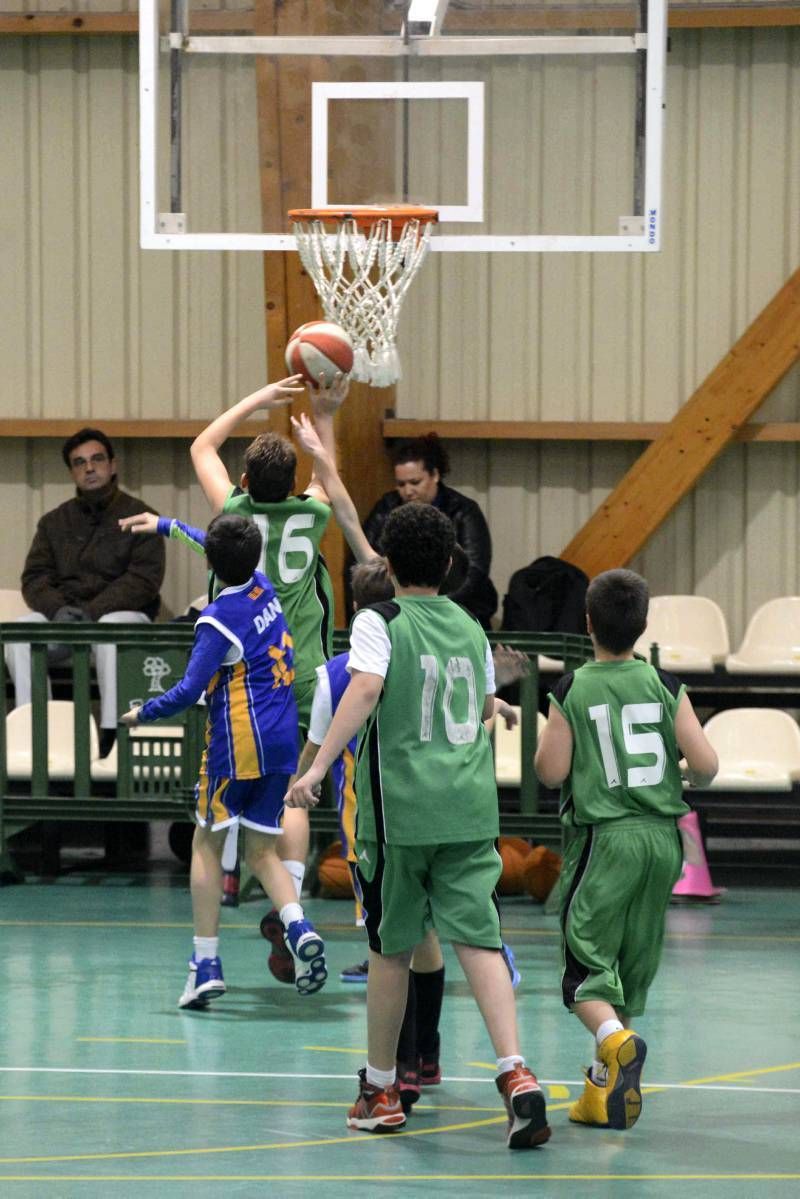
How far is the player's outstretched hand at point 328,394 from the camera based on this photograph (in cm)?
698

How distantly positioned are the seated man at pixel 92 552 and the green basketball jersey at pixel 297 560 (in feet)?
12.3

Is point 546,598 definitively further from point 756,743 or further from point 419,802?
point 419,802

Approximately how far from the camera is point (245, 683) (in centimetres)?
662

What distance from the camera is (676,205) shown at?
11.9 m

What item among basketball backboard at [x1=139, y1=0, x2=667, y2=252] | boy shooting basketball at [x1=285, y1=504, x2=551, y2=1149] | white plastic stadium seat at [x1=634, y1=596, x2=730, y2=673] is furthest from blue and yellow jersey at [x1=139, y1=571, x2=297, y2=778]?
white plastic stadium seat at [x1=634, y1=596, x2=730, y2=673]

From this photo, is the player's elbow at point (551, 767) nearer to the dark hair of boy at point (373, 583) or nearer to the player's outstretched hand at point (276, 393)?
the dark hair of boy at point (373, 583)

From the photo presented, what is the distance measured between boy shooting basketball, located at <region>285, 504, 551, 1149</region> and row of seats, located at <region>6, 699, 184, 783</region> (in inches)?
180

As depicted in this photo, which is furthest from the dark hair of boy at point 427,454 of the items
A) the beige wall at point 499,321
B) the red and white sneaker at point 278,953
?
the red and white sneaker at point 278,953

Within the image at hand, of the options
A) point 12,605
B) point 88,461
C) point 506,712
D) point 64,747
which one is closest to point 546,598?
point 88,461

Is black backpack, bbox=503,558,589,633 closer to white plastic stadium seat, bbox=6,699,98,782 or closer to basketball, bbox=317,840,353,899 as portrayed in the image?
basketball, bbox=317,840,353,899

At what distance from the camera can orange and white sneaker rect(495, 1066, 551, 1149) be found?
15.7ft

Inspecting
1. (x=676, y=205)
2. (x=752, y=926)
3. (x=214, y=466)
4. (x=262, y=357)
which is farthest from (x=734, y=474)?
(x=214, y=466)

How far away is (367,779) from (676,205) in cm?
770

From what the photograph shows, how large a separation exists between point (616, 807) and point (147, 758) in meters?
4.65
